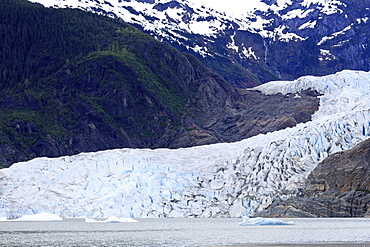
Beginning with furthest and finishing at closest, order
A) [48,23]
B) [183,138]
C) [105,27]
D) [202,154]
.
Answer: [105,27]
[48,23]
[183,138]
[202,154]

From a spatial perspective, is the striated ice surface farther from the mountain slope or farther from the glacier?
the mountain slope

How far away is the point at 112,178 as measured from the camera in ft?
222

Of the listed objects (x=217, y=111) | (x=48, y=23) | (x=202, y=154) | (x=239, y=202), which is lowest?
(x=239, y=202)

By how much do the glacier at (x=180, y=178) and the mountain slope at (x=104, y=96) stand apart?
136ft

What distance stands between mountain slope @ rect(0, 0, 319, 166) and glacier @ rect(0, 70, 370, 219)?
41.4 m

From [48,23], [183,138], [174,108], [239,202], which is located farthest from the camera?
[48,23]

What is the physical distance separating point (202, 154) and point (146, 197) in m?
13.2

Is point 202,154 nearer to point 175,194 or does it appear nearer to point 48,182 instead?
point 175,194

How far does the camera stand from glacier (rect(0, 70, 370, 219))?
61.9m

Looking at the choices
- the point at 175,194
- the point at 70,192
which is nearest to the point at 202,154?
the point at 175,194

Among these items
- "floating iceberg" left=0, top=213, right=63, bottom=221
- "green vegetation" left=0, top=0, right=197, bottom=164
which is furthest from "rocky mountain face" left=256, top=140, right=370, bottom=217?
"green vegetation" left=0, top=0, right=197, bottom=164

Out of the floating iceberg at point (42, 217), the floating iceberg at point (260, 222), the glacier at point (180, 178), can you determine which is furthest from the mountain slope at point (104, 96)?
the floating iceberg at point (260, 222)

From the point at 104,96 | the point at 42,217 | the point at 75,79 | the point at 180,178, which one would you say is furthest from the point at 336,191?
the point at 75,79

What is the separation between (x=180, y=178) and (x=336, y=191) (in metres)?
16.8
